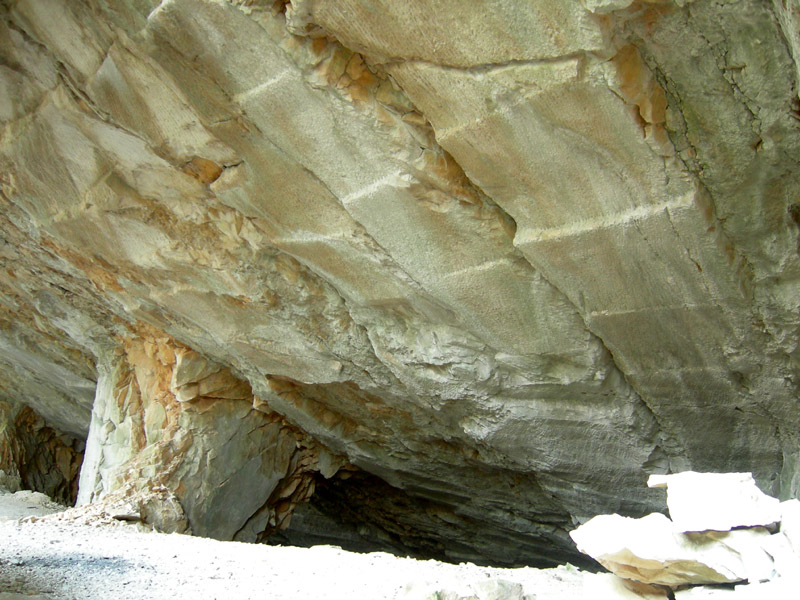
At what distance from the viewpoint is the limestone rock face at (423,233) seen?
2049 mm

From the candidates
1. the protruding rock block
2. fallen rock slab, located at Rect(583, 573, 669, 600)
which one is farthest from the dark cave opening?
the protruding rock block

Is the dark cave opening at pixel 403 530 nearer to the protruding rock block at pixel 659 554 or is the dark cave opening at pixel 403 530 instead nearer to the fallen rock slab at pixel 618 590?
the fallen rock slab at pixel 618 590

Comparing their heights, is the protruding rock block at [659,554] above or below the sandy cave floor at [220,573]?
above

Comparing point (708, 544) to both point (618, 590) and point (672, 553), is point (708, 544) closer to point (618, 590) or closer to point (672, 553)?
point (672, 553)

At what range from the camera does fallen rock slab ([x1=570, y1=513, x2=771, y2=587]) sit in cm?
173

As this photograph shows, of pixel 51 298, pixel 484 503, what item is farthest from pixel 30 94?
pixel 484 503

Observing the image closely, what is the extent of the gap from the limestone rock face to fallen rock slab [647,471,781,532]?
0.83 meters

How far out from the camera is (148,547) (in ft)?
9.36

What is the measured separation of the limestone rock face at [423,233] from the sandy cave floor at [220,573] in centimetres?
111

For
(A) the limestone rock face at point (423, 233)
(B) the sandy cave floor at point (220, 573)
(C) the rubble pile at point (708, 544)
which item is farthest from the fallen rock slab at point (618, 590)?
(A) the limestone rock face at point (423, 233)

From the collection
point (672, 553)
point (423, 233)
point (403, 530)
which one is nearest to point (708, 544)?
point (672, 553)

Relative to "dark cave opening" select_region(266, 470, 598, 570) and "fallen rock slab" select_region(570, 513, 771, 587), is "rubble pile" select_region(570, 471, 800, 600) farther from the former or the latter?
"dark cave opening" select_region(266, 470, 598, 570)

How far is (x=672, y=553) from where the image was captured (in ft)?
5.82

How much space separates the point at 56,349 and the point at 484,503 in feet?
12.4
